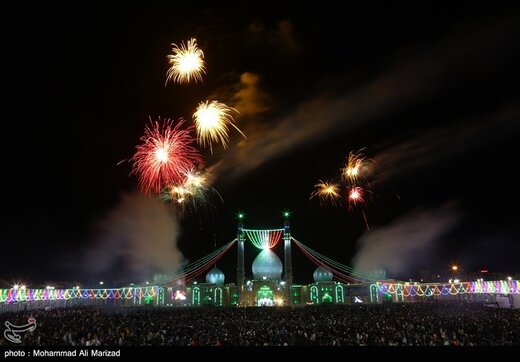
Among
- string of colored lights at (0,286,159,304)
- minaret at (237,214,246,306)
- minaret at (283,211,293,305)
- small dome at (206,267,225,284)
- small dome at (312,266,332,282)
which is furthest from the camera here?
small dome at (206,267,225,284)

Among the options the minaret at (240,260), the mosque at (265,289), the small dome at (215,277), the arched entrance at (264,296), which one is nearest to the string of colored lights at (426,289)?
the mosque at (265,289)

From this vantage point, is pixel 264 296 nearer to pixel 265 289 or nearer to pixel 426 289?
pixel 265 289

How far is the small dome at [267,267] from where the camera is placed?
251 feet

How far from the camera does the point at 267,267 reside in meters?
76.8

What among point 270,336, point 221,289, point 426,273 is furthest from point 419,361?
point 426,273

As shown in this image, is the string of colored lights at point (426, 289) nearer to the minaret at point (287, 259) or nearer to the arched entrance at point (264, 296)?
the minaret at point (287, 259)

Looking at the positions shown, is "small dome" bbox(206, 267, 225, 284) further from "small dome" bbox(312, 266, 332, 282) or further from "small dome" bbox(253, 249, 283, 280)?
"small dome" bbox(312, 266, 332, 282)

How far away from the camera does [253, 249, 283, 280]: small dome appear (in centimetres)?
7662

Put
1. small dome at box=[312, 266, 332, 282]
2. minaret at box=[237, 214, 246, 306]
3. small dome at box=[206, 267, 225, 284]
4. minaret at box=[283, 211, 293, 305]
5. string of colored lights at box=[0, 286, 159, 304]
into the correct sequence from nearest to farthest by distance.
A: string of colored lights at box=[0, 286, 159, 304] < minaret at box=[283, 211, 293, 305] < minaret at box=[237, 214, 246, 306] < small dome at box=[312, 266, 332, 282] < small dome at box=[206, 267, 225, 284]

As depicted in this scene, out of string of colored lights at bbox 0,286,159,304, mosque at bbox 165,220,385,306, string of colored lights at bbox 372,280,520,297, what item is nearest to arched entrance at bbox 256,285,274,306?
mosque at bbox 165,220,385,306

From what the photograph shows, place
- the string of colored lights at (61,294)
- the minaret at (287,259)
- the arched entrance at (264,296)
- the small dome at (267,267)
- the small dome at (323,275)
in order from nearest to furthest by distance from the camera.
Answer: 1. the string of colored lights at (61,294)
2. the minaret at (287,259)
3. the arched entrance at (264,296)
4. the small dome at (267,267)
5. the small dome at (323,275)

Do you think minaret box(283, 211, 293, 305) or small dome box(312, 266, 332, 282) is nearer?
minaret box(283, 211, 293, 305)

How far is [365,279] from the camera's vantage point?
81.3 meters

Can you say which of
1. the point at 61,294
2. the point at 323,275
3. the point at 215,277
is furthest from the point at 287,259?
the point at 61,294
